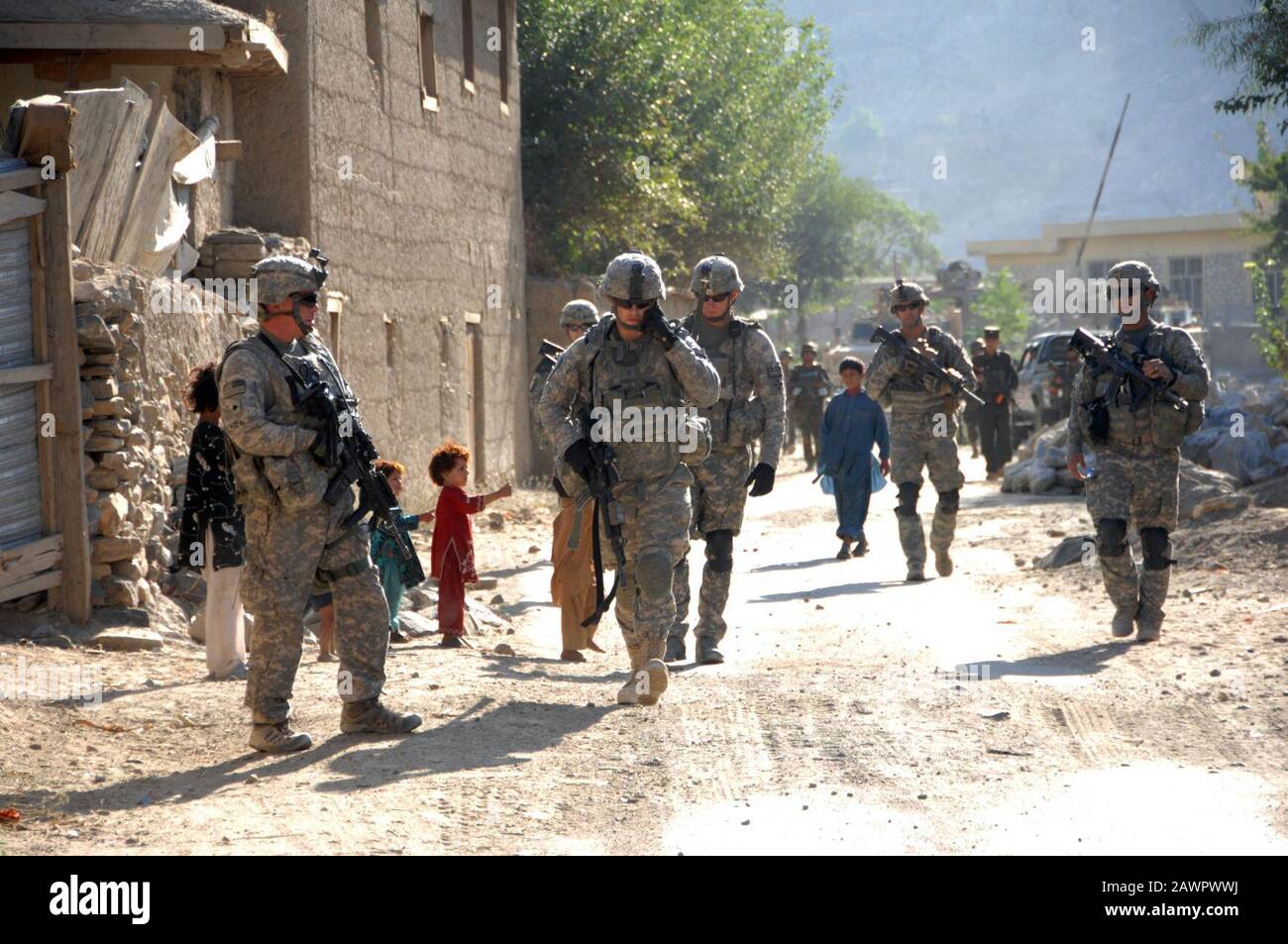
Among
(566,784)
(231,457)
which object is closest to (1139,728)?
(566,784)

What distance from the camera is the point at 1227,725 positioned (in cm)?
616

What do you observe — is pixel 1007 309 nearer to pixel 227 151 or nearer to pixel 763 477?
pixel 227 151

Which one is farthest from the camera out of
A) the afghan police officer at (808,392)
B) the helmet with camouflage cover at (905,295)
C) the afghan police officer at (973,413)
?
the afghan police officer at (808,392)

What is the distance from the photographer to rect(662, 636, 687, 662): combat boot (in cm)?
797

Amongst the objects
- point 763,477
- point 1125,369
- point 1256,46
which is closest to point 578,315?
point 763,477

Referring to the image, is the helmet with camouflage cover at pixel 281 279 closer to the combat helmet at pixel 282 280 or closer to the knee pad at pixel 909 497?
the combat helmet at pixel 282 280

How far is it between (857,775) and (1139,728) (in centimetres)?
138

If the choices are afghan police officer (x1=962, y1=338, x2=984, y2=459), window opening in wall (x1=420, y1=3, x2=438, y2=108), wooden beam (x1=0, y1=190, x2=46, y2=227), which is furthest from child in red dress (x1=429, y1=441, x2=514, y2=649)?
afghan police officer (x1=962, y1=338, x2=984, y2=459)

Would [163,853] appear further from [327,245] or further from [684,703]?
[327,245]

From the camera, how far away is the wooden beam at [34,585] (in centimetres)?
757

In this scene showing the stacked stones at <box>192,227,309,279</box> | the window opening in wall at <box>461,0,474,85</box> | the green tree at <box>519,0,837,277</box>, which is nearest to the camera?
the stacked stones at <box>192,227,309,279</box>

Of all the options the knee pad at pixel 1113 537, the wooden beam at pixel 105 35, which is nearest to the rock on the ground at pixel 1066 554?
the knee pad at pixel 1113 537

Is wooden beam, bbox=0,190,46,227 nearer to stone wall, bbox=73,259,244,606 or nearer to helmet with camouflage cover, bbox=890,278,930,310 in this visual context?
stone wall, bbox=73,259,244,606

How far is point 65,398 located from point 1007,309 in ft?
150
